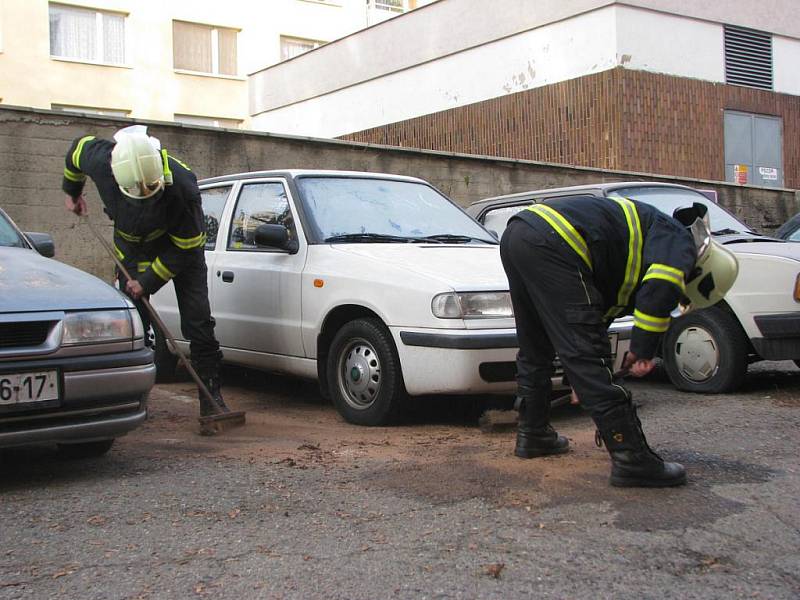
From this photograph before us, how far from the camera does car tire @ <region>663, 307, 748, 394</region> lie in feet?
20.1

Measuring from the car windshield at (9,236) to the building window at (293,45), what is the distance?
2874 cm

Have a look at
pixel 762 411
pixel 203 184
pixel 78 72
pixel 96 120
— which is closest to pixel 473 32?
pixel 78 72

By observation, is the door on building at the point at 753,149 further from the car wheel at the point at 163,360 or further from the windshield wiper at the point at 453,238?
the car wheel at the point at 163,360

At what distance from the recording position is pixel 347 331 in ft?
17.9

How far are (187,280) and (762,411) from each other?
3674mm

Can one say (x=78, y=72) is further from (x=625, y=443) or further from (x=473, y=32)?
(x=625, y=443)

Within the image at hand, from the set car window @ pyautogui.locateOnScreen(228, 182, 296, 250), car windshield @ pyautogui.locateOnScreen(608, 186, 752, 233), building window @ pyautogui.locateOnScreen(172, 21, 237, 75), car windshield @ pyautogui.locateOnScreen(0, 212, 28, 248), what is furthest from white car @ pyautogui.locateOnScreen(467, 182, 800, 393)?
building window @ pyautogui.locateOnScreen(172, 21, 237, 75)

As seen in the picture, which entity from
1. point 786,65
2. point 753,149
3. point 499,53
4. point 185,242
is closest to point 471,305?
point 185,242

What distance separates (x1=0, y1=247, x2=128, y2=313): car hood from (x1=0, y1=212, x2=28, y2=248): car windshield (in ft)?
1.19

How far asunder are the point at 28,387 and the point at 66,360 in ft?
0.67

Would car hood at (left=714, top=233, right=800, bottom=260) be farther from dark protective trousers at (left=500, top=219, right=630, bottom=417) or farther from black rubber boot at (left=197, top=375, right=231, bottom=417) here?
black rubber boot at (left=197, top=375, right=231, bottom=417)

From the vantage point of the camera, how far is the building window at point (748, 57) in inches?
832

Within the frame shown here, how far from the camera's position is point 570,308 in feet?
12.7

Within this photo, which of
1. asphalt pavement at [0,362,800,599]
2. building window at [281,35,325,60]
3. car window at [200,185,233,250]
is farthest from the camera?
building window at [281,35,325,60]
